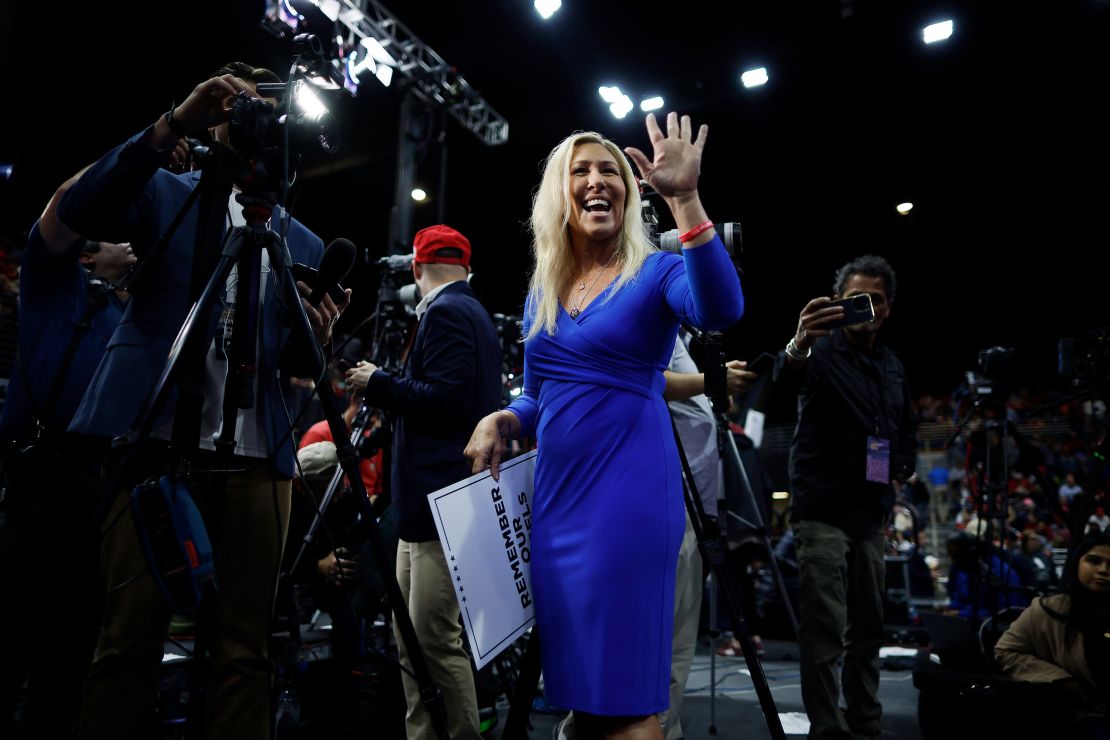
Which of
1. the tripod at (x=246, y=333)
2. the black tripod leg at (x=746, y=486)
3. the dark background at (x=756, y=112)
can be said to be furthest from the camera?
the dark background at (x=756, y=112)

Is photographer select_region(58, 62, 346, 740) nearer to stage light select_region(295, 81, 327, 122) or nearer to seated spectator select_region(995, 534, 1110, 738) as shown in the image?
stage light select_region(295, 81, 327, 122)

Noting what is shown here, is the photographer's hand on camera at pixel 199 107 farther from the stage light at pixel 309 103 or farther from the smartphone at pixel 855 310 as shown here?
the smartphone at pixel 855 310

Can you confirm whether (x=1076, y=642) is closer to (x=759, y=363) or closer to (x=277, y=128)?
(x=759, y=363)

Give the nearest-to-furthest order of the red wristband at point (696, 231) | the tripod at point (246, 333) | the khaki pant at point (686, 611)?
the red wristband at point (696, 231), the tripod at point (246, 333), the khaki pant at point (686, 611)

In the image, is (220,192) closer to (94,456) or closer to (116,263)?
(94,456)

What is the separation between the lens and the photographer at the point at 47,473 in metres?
1.95

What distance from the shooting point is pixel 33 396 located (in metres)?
2.01

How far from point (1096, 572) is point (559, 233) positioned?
3060mm

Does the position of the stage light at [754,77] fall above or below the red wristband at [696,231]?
Answer: above

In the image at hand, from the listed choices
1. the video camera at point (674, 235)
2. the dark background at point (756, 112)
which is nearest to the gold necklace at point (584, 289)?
the video camera at point (674, 235)

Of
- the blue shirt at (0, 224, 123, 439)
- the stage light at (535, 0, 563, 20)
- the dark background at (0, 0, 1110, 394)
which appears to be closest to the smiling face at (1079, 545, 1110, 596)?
the blue shirt at (0, 224, 123, 439)

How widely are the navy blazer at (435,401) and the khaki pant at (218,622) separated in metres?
0.47

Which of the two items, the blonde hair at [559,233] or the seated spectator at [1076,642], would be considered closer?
the blonde hair at [559,233]

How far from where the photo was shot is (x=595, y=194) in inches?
56.9
